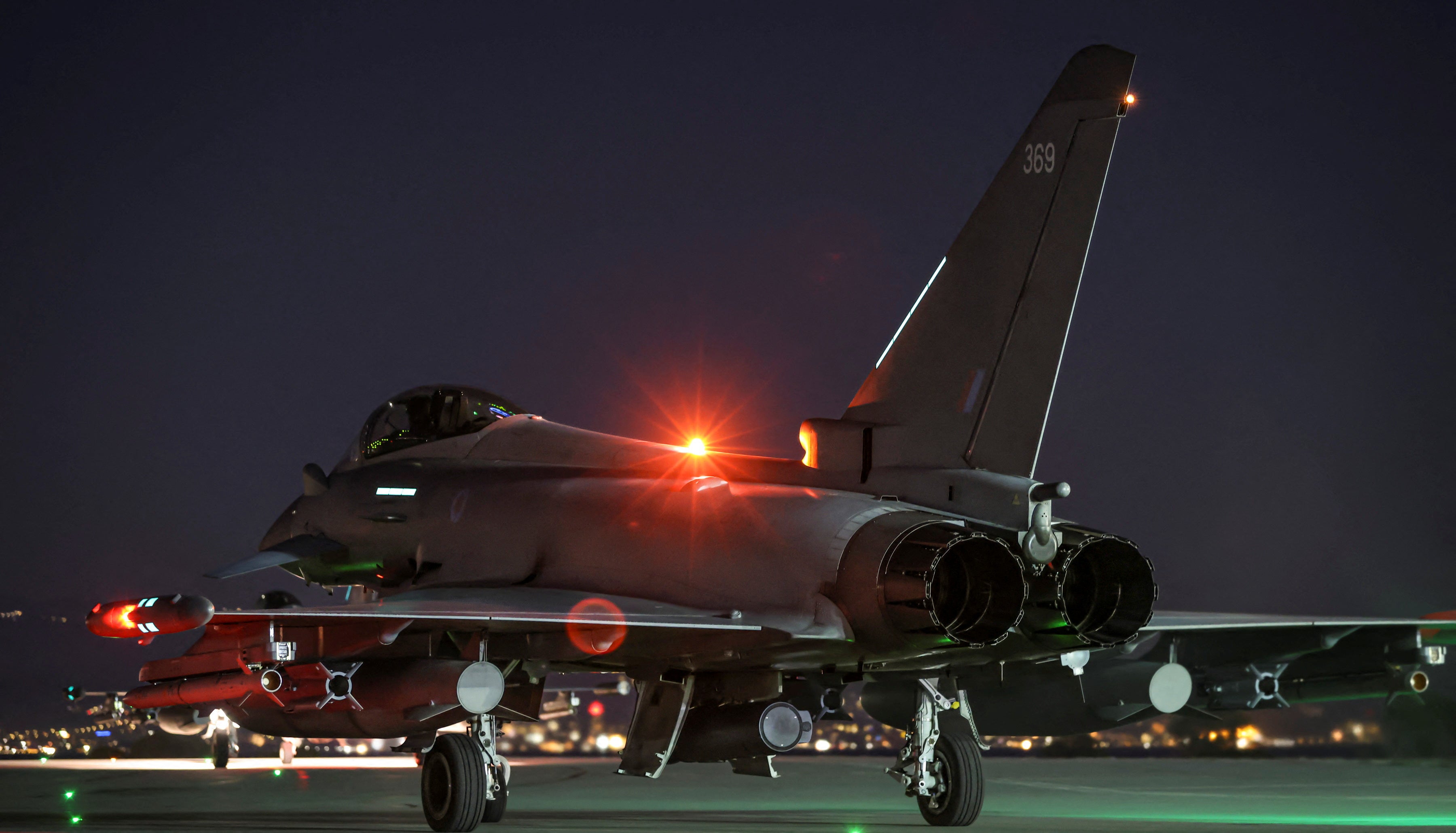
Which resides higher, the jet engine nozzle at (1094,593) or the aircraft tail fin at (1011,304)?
the aircraft tail fin at (1011,304)

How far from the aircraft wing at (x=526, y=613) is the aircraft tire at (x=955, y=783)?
2.59 m

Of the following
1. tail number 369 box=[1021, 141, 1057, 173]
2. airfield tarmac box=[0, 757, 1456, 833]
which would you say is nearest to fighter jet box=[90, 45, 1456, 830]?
tail number 369 box=[1021, 141, 1057, 173]

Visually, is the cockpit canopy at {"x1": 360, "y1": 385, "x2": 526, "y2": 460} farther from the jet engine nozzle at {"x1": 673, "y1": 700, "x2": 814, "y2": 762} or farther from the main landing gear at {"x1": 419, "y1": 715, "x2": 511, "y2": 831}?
the jet engine nozzle at {"x1": 673, "y1": 700, "x2": 814, "y2": 762}

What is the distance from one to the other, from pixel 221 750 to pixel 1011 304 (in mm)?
17159

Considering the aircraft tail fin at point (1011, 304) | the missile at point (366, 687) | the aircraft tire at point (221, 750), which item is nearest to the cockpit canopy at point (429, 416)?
the missile at point (366, 687)

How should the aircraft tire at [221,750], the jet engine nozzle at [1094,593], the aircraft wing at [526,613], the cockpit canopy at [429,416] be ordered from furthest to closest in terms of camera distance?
1. the aircraft tire at [221,750]
2. the cockpit canopy at [429,416]
3. the aircraft wing at [526,613]
4. the jet engine nozzle at [1094,593]

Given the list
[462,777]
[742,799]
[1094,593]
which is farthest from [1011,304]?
[742,799]

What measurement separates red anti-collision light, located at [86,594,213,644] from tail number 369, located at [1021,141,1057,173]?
20.4ft

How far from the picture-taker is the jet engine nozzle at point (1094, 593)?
858cm

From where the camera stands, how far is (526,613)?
906 centimetres

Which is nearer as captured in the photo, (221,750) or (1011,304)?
(1011,304)

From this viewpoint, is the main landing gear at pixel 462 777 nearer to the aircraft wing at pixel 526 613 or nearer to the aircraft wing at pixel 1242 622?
the aircraft wing at pixel 526 613

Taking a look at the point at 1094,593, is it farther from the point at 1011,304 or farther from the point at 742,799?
the point at 742,799

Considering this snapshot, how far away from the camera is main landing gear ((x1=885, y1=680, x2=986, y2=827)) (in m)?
10.2
